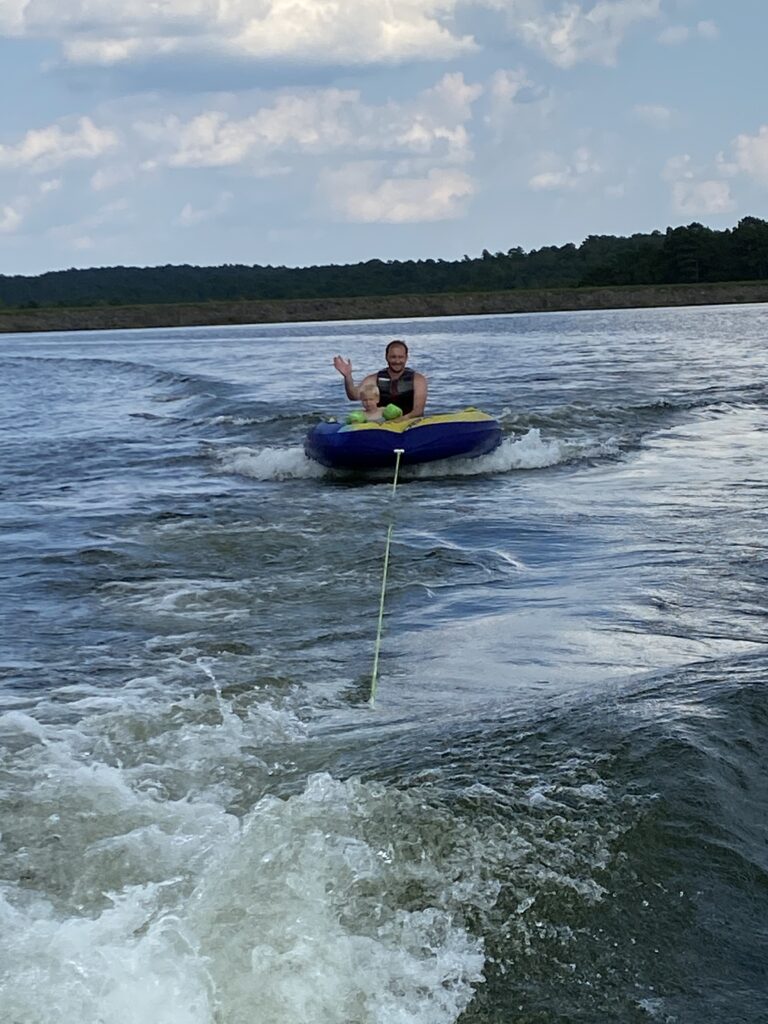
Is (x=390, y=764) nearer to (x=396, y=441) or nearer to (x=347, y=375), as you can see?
(x=396, y=441)

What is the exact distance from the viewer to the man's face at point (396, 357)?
1314cm

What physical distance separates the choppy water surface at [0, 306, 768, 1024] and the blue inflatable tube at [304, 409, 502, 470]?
1.55 metres

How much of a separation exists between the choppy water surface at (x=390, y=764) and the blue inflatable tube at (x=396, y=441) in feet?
5.10

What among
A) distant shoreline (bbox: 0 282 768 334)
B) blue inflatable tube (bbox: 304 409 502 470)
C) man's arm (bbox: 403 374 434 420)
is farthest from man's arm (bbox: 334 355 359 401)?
distant shoreline (bbox: 0 282 768 334)

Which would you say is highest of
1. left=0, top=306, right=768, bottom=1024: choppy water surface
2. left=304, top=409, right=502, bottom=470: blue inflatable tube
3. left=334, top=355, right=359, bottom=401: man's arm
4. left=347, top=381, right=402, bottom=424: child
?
left=334, top=355, right=359, bottom=401: man's arm

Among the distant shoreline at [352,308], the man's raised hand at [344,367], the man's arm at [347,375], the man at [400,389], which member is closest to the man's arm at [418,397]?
the man at [400,389]

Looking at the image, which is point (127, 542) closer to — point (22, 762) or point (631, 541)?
point (631, 541)

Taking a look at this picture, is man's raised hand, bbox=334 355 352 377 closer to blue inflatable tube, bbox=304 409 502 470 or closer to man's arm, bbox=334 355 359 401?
man's arm, bbox=334 355 359 401

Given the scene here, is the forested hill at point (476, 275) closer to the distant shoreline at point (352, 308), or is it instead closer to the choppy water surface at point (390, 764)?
the distant shoreline at point (352, 308)

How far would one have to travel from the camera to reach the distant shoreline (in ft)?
295

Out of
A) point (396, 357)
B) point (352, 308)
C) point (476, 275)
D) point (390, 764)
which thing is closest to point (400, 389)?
point (396, 357)

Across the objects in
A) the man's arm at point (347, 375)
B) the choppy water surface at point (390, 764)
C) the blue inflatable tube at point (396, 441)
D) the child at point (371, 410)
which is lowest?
the choppy water surface at point (390, 764)

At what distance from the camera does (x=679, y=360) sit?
100ft

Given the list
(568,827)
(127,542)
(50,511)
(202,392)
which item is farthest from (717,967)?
(202,392)
